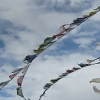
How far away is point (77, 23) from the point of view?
23.2ft

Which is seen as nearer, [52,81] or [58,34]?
[58,34]

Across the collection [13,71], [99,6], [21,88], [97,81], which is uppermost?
[99,6]

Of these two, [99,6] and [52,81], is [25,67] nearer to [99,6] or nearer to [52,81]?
[52,81]

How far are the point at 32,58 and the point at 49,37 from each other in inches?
33.8

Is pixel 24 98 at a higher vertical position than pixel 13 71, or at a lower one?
lower

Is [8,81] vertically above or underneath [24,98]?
above

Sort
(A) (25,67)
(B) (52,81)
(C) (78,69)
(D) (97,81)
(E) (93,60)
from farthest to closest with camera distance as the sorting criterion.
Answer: (B) (52,81)
(C) (78,69)
(A) (25,67)
(E) (93,60)
(D) (97,81)

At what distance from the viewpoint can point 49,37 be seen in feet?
23.2

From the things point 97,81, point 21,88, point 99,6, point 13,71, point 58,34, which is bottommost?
point 97,81

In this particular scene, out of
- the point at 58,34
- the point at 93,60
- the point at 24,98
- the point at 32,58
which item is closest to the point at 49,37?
the point at 58,34

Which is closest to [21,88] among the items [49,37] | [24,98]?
[24,98]

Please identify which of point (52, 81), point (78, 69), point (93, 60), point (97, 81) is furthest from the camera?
point (52, 81)

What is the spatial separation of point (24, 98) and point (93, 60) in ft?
8.01

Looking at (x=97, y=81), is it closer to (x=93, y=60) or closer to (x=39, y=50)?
(x=93, y=60)
